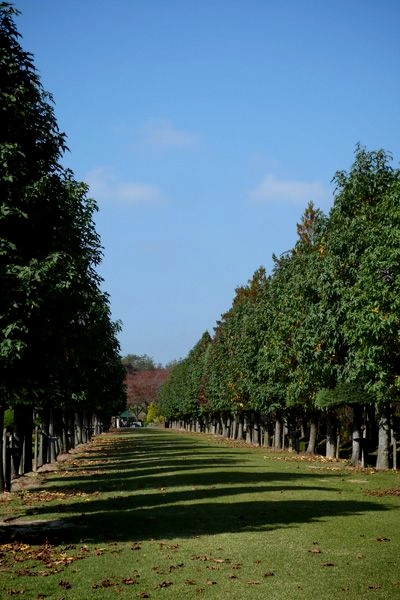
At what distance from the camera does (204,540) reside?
49.0 ft

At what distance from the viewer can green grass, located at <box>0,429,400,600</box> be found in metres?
11.0

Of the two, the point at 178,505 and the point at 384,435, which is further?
the point at 384,435

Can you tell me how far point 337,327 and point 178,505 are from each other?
52.6ft

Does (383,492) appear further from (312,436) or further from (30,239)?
(312,436)

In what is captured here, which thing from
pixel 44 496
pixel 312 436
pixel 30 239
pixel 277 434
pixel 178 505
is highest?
pixel 30 239

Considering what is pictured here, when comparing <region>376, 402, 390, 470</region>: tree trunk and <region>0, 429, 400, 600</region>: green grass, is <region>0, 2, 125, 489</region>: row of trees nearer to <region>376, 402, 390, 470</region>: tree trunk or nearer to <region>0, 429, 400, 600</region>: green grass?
<region>0, 429, 400, 600</region>: green grass

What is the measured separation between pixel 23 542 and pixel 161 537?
2911 mm

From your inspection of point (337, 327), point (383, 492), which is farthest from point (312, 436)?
point (383, 492)

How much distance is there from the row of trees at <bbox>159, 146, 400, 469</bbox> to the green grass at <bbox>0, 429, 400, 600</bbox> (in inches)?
229

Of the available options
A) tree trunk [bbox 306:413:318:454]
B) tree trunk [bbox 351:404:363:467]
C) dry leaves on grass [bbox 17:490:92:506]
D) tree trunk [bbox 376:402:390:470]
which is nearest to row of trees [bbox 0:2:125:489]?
dry leaves on grass [bbox 17:490:92:506]

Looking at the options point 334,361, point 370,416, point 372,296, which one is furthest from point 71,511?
point 370,416

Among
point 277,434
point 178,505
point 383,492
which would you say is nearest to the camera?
point 178,505

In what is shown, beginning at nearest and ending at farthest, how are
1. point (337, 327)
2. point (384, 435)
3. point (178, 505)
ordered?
point (178, 505) → point (337, 327) → point (384, 435)

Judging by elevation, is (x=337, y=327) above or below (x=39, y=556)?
above
